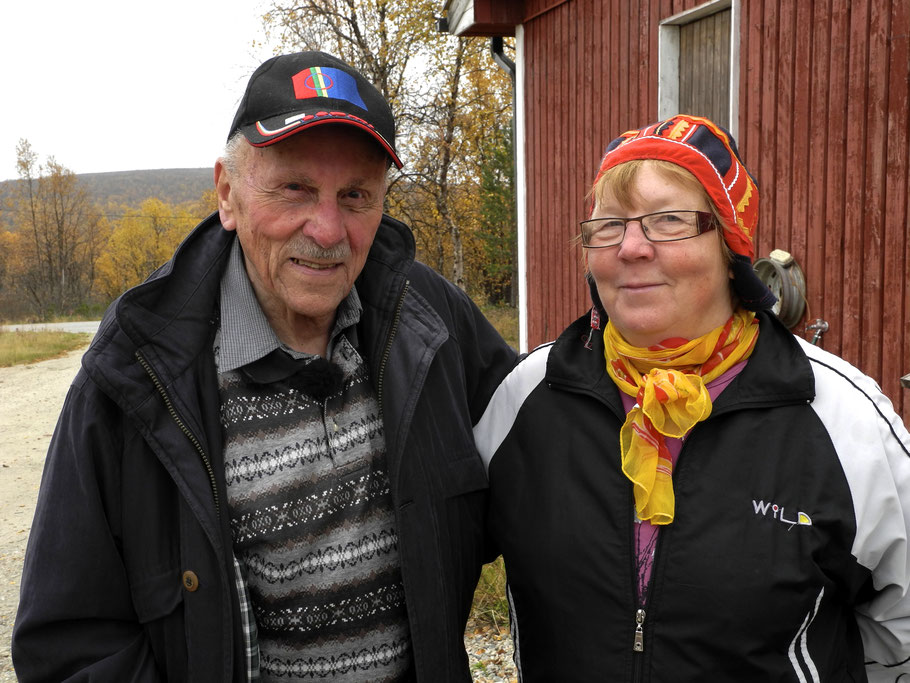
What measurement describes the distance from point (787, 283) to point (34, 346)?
19819 millimetres

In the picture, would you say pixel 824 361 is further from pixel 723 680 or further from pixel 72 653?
pixel 72 653

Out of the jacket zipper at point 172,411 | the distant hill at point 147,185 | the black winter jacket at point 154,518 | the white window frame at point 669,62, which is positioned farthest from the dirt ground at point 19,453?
the distant hill at point 147,185

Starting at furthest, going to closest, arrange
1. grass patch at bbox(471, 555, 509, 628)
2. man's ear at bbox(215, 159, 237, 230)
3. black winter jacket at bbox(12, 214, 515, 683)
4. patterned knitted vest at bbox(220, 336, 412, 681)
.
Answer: grass patch at bbox(471, 555, 509, 628) < man's ear at bbox(215, 159, 237, 230) < patterned knitted vest at bbox(220, 336, 412, 681) < black winter jacket at bbox(12, 214, 515, 683)

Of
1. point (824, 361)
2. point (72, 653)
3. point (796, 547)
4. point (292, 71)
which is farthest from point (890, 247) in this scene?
point (72, 653)

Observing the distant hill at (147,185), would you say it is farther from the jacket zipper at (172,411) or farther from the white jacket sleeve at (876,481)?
the white jacket sleeve at (876,481)

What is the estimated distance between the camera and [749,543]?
168 centimetres

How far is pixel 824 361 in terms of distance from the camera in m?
1.82

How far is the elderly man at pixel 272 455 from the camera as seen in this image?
5.22ft

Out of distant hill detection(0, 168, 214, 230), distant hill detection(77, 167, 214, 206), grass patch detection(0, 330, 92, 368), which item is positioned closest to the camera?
grass patch detection(0, 330, 92, 368)

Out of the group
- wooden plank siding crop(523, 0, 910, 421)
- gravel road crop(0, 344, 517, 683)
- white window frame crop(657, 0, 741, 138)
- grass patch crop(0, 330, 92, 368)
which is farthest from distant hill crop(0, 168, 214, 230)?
wooden plank siding crop(523, 0, 910, 421)

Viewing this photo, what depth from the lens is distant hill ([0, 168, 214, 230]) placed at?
10538 centimetres

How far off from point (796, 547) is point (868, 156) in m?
3.07

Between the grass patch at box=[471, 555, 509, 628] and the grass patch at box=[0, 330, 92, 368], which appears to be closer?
the grass patch at box=[471, 555, 509, 628]

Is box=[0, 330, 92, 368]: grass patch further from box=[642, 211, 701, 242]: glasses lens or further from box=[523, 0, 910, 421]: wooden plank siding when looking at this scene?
box=[642, 211, 701, 242]: glasses lens
